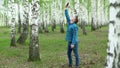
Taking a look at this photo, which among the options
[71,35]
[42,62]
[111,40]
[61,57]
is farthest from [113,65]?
[61,57]

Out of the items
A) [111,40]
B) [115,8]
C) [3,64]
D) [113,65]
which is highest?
[115,8]

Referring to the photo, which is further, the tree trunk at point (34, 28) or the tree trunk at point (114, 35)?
the tree trunk at point (34, 28)

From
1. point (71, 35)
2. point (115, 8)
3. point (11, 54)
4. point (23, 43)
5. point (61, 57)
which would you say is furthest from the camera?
point (23, 43)

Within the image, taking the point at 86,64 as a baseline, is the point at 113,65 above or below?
above

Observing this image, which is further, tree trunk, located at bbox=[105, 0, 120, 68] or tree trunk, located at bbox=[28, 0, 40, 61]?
tree trunk, located at bbox=[28, 0, 40, 61]

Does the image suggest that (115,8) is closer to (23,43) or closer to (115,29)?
(115,29)

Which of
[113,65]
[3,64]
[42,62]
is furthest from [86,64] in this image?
[113,65]

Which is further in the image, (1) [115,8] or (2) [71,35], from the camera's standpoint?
(2) [71,35]

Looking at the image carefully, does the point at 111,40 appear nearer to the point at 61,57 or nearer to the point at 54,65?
the point at 54,65

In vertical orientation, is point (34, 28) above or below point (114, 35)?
below

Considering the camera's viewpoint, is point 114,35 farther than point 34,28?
No

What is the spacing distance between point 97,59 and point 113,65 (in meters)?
10.0

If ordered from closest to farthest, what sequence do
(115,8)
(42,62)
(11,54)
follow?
(115,8) < (42,62) < (11,54)

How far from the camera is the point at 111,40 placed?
4.75 metres
